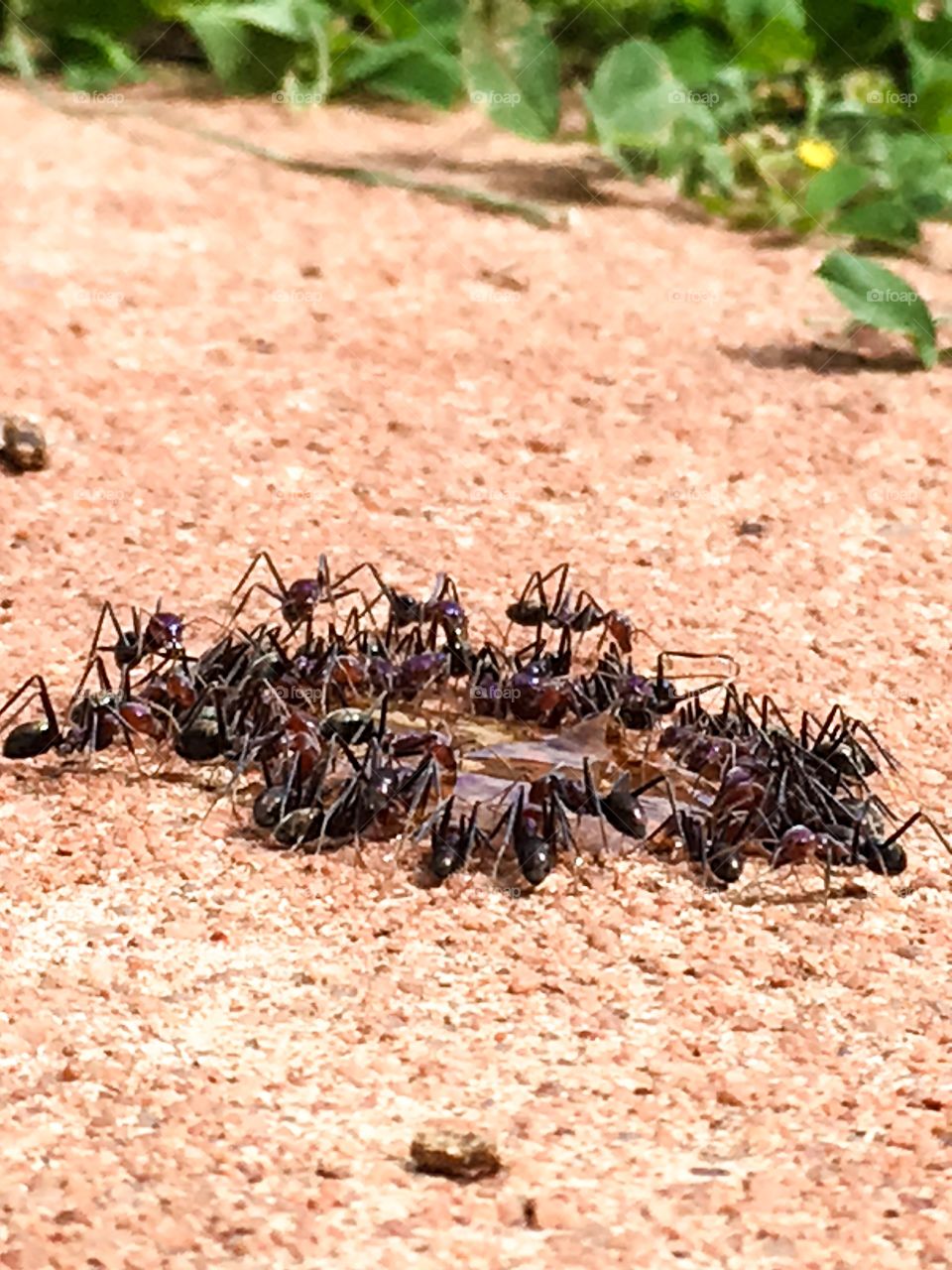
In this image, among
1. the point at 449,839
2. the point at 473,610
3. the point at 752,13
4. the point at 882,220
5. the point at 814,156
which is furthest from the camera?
the point at 752,13

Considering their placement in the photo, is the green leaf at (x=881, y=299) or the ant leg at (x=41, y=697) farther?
the green leaf at (x=881, y=299)

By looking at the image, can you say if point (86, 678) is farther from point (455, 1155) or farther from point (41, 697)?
point (455, 1155)

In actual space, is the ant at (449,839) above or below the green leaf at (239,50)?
below

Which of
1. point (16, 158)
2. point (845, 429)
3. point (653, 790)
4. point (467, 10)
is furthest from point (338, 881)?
point (467, 10)

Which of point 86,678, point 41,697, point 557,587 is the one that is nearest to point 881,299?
point 557,587

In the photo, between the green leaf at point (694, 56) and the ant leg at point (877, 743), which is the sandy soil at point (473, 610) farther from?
the green leaf at point (694, 56)

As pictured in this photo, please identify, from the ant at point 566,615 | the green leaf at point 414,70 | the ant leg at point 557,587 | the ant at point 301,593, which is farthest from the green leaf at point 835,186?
the ant at point 301,593

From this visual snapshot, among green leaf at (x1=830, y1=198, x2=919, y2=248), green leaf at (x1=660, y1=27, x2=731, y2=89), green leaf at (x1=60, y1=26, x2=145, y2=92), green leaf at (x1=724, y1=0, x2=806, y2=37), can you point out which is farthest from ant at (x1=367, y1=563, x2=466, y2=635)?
green leaf at (x1=60, y1=26, x2=145, y2=92)
